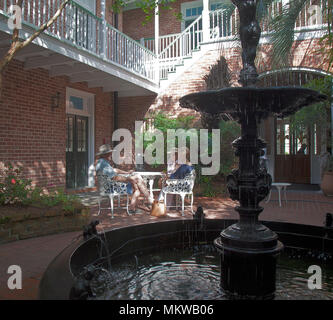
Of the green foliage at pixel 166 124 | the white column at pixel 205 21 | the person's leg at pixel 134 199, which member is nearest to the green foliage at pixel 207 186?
the green foliage at pixel 166 124

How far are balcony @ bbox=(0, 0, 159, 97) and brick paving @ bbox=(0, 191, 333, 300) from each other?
3.47 m

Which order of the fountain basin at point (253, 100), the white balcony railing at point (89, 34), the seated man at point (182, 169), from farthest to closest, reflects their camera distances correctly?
1. the white balcony railing at point (89, 34)
2. the seated man at point (182, 169)
3. the fountain basin at point (253, 100)

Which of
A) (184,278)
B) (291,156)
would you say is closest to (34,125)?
(184,278)

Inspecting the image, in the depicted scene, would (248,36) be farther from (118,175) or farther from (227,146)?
(227,146)

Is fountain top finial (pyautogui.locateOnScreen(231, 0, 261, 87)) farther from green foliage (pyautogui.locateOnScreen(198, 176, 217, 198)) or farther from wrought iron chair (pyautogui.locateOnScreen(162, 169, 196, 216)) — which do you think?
green foliage (pyautogui.locateOnScreen(198, 176, 217, 198))

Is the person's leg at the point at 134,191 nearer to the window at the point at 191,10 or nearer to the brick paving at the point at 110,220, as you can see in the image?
the brick paving at the point at 110,220

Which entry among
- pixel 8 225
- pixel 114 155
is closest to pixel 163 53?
pixel 114 155

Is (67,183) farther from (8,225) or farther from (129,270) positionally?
(129,270)

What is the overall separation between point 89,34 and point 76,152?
3.61m

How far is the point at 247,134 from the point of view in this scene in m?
2.93

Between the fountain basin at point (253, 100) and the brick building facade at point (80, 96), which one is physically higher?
the brick building facade at point (80, 96)

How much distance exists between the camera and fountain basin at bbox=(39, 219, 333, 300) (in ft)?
10.3

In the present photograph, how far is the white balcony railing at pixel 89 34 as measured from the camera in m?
7.09
